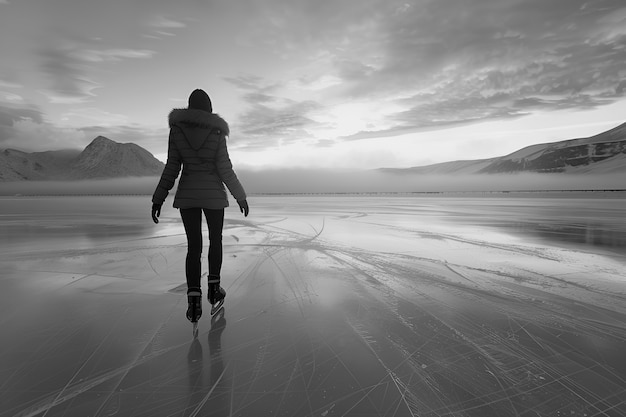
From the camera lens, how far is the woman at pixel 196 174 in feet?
9.04

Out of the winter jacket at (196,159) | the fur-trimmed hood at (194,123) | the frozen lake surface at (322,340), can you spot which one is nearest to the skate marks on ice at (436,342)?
the frozen lake surface at (322,340)

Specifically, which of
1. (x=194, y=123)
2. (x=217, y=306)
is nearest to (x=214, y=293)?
(x=217, y=306)

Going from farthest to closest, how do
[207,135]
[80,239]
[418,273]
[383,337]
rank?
[80,239] → [418,273] → [207,135] → [383,337]

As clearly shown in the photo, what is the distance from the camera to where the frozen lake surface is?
172cm

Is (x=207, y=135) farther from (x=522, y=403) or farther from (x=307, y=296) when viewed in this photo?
(x=522, y=403)

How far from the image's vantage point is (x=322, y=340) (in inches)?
94.2

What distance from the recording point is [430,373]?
6.43ft

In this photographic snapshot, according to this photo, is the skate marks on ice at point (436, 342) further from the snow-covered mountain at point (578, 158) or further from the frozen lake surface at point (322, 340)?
the snow-covered mountain at point (578, 158)

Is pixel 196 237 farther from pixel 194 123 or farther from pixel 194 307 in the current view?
pixel 194 123

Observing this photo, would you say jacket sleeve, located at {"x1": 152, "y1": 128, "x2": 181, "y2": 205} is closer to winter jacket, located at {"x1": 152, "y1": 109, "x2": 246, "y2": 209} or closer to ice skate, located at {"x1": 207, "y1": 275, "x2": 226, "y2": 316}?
winter jacket, located at {"x1": 152, "y1": 109, "x2": 246, "y2": 209}

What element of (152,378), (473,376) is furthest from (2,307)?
(473,376)

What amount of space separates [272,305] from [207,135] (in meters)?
1.73

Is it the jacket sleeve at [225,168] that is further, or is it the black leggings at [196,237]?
the jacket sleeve at [225,168]

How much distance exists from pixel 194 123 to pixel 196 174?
1.46ft
